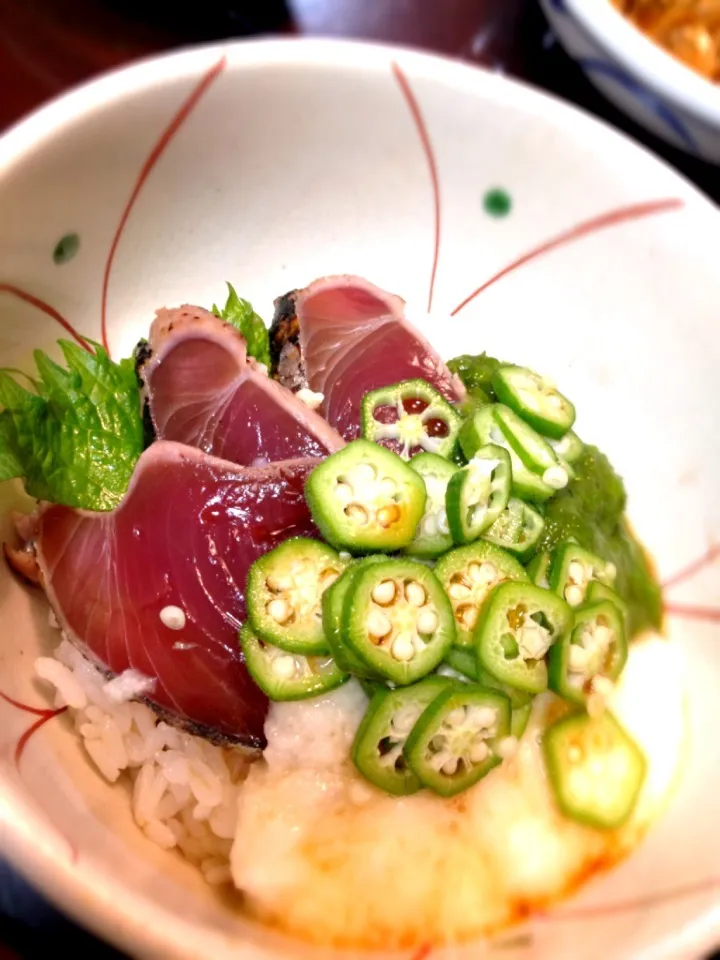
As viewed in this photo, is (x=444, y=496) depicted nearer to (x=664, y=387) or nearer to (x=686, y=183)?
(x=664, y=387)

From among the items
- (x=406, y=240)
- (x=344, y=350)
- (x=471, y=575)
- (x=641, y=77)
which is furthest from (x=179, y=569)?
(x=641, y=77)

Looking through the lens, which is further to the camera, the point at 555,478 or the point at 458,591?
the point at 555,478

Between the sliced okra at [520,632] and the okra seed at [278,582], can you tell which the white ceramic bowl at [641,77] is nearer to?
the sliced okra at [520,632]

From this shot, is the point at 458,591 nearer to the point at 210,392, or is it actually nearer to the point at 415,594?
the point at 415,594

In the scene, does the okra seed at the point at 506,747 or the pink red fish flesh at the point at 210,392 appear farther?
the pink red fish flesh at the point at 210,392

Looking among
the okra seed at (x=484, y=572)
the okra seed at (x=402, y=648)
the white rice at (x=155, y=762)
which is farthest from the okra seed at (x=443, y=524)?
the white rice at (x=155, y=762)

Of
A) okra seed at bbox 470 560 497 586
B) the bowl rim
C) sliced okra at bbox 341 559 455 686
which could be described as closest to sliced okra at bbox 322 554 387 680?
sliced okra at bbox 341 559 455 686
